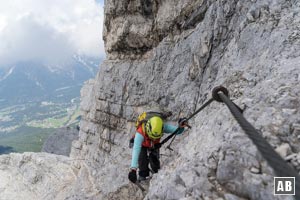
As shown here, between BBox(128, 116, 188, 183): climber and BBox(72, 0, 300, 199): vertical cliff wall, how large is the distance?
87cm

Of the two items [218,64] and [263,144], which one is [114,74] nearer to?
[218,64]

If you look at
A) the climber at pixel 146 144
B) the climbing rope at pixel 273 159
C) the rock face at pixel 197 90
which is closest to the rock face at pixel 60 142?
the rock face at pixel 197 90

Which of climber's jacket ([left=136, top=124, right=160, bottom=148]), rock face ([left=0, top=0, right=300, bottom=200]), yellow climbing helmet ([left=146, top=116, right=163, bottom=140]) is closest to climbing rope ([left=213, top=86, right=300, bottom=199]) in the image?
rock face ([left=0, top=0, right=300, bottom=200])

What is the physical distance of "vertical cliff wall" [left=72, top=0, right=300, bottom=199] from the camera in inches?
283

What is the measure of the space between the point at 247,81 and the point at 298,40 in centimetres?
212

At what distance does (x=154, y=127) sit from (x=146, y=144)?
114 cm

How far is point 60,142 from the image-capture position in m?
95.2

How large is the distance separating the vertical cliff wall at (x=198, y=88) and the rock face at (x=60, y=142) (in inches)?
2351

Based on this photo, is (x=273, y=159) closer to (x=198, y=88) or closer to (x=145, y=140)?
(x=145, y=140)

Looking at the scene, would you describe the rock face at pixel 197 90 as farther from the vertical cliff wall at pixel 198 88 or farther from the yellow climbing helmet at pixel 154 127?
the yellow climbing helmet at pixel 154 127

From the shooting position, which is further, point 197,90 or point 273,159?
point 197,90

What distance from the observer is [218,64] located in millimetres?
15328

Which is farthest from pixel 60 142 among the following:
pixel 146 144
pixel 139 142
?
pixel 139 142

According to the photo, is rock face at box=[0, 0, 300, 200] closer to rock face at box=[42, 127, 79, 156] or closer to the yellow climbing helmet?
the yellow climbing helmet
